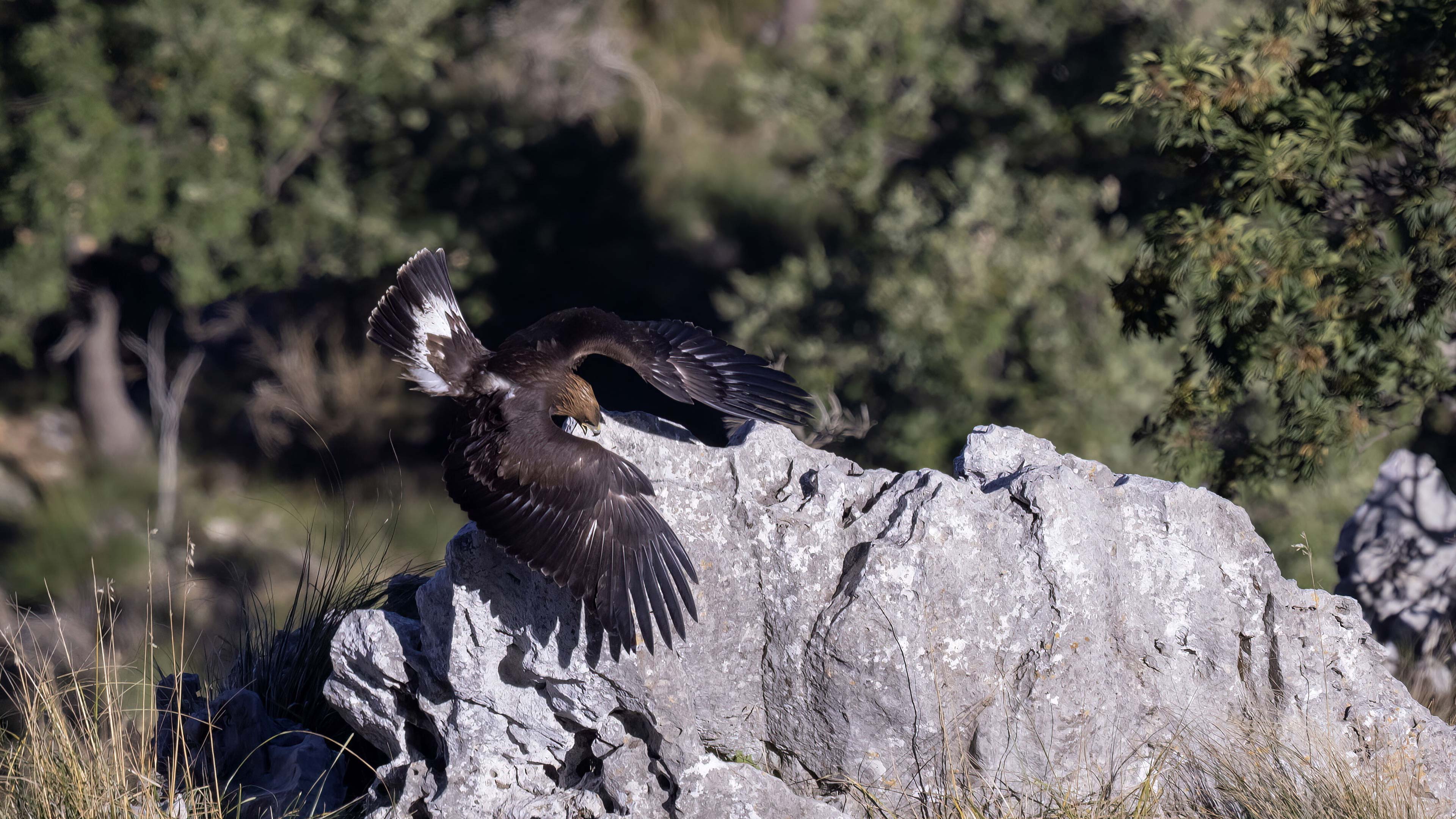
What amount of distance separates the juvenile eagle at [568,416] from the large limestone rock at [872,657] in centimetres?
19

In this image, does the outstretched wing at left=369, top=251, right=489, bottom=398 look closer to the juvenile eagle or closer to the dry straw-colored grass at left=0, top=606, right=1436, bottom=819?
the juvenile eagle

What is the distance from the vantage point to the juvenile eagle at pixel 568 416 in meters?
3.42

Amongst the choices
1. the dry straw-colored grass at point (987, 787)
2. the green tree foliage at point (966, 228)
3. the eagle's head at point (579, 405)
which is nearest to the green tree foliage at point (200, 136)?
the green tree foliage at point (966, 228)

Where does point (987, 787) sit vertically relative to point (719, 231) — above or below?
below

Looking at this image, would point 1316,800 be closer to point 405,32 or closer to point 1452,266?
point 1452,266

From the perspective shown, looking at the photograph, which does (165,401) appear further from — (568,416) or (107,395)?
(568,416)


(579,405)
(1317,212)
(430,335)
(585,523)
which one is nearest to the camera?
(585,523)

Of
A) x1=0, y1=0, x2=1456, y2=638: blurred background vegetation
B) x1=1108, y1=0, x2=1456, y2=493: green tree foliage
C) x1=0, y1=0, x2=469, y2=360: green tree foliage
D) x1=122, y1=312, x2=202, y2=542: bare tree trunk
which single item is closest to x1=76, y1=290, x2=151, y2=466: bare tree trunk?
x1=0, y1=0, x2=1456, y2=638: blurred background vegetation

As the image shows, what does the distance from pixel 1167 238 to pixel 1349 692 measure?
2289 mm

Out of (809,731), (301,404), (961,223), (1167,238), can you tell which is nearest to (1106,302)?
(961,223)

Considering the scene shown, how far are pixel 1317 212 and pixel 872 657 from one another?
10.1 feet

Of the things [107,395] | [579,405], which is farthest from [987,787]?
[107,395]

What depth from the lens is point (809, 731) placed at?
145 inches

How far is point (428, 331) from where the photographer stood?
4.59 meters
